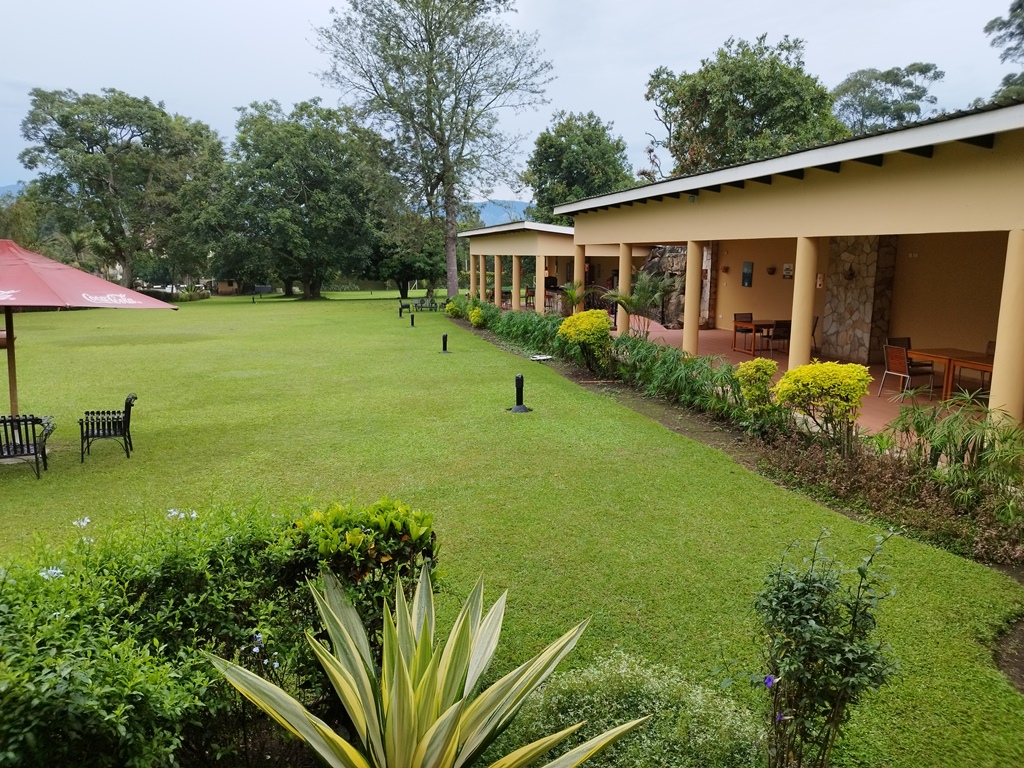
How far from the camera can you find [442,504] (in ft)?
22.0

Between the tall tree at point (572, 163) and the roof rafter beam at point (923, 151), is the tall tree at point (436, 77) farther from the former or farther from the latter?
the roof rafter beam at point (923, 151)

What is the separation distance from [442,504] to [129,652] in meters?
4.57

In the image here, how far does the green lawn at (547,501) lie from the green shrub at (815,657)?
760 millimetres

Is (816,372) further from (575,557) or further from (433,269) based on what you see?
(433,269)

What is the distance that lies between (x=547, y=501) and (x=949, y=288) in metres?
9.46

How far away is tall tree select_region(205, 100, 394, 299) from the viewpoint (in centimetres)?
4116

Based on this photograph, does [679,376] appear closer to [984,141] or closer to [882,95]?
[984,141]

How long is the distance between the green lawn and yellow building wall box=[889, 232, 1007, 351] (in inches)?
244

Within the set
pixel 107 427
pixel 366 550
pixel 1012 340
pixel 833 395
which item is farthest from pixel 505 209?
pixel 366 550

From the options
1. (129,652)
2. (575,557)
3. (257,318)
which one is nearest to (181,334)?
(257,318)

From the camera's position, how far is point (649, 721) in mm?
3029

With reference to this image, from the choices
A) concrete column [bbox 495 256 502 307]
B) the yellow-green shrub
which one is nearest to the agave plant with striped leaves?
the yellow-green shrub

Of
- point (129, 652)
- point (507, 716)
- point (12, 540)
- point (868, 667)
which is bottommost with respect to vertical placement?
point (12, 540)

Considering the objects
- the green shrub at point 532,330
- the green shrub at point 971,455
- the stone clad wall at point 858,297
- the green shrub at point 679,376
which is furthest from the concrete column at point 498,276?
the green shrub at point 971,455
